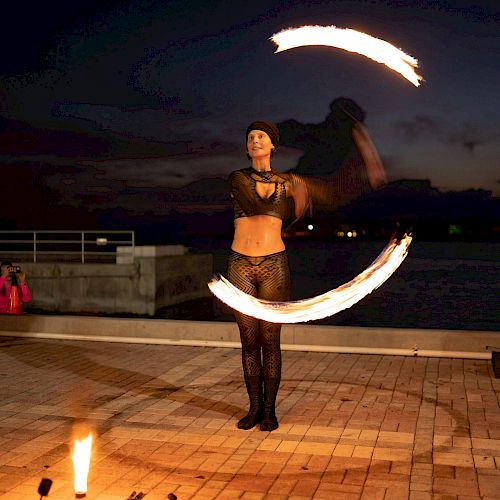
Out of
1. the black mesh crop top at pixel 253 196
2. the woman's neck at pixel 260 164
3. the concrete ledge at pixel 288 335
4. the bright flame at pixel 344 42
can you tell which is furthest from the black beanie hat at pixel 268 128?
the concrete ledge at pixel 288 335

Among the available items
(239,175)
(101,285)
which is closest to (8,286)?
(239,175)

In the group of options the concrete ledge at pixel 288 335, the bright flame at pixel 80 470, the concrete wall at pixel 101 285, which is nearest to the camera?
→ the bright flame at pixel 80 470

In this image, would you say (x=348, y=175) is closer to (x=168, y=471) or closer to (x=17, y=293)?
(x=168, y=471)

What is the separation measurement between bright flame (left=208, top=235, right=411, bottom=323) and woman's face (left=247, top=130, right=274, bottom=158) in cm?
126

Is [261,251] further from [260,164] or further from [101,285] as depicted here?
[101,285]

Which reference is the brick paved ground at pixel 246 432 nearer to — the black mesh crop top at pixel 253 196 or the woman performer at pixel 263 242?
the woman performer at pixel 263 242

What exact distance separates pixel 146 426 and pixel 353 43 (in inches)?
160

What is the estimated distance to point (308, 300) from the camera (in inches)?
264

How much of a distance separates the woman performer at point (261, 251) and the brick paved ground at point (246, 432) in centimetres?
43

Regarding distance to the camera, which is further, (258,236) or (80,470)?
(258,236)

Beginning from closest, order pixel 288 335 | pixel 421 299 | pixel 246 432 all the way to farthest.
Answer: pixel 246 432 < pixel 288 335 < pixel 421 299

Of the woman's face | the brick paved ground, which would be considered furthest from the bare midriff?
the brick paved ground

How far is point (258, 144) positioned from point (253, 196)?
0.53 meters

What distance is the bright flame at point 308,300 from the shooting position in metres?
6.73
